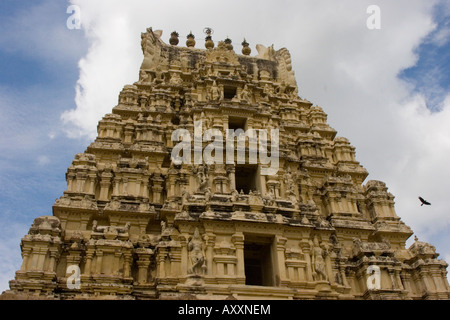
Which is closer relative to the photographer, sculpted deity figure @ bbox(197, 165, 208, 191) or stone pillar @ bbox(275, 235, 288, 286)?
stone pillar @ bbox(275, 235, 288, 286)

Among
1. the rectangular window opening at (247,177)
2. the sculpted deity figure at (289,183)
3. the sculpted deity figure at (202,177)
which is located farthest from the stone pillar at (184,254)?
the sculpted deity figure at (289,183)

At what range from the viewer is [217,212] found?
17.4 m

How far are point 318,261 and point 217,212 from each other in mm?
4527

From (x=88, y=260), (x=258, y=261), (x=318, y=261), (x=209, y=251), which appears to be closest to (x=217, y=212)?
(x=209, y=251)

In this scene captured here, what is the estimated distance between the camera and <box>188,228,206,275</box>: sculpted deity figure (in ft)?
52.4

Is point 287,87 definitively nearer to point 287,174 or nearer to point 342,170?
point 342,170

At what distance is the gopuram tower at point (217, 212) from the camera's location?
16.4 meters

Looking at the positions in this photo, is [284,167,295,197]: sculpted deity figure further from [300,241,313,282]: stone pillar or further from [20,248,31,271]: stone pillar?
[20,248,31,271]: stone pillar

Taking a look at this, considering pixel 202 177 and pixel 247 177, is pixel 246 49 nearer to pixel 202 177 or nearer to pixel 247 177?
pixel 247 177

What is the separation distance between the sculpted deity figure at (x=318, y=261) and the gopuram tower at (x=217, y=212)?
48 mm

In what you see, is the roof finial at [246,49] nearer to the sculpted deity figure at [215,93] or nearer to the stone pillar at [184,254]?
the sculpted deity figure at [215,93]

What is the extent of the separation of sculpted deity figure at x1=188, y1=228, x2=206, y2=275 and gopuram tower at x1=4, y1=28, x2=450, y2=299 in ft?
0.17

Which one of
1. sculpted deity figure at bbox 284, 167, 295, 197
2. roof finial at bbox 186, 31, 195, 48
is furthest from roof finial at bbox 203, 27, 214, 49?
sculpted deity figure at bbox 284, 167, 295, 197
